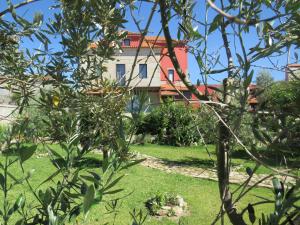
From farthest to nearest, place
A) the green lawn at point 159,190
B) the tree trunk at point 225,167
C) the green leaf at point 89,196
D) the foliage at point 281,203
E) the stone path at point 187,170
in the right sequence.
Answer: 1. the stone path at point 187,170
2. the green lawn at point 159,190
3. the tree trunk at point 225,167
4. the foliage at point 281,203
5. the green leaf at point 89,196

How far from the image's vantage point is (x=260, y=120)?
97cm

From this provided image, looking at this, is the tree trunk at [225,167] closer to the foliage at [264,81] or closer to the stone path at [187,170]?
the foliage at [264,81]

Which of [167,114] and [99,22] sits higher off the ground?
[99,22]

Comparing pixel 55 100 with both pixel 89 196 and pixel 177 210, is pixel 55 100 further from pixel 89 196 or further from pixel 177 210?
pixel 177 210

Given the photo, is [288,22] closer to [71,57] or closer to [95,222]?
[71,57]

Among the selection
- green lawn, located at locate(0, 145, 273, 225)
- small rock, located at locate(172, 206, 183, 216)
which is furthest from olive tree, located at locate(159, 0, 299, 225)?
small rock, located at locate(172, 206, 183, 216)

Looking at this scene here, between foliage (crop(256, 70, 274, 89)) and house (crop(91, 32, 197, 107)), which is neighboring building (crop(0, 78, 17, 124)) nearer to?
house (crop(91, 32, 197, 107))

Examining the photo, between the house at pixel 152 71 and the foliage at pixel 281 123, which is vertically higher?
the house at pixel 152 71

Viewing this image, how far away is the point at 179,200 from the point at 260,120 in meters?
6.44

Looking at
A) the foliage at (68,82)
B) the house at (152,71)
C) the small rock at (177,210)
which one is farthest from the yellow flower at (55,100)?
the small rock at (177,210)

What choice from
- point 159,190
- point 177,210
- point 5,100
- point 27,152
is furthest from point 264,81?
point 159,190

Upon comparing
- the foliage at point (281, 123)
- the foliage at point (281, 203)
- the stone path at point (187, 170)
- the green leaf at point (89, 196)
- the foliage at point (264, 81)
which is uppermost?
the foliage at point (264, 81)

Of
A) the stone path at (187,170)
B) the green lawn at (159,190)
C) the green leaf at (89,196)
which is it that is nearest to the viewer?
the green leaf at (89,196)

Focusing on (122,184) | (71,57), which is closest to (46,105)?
(71,57)
